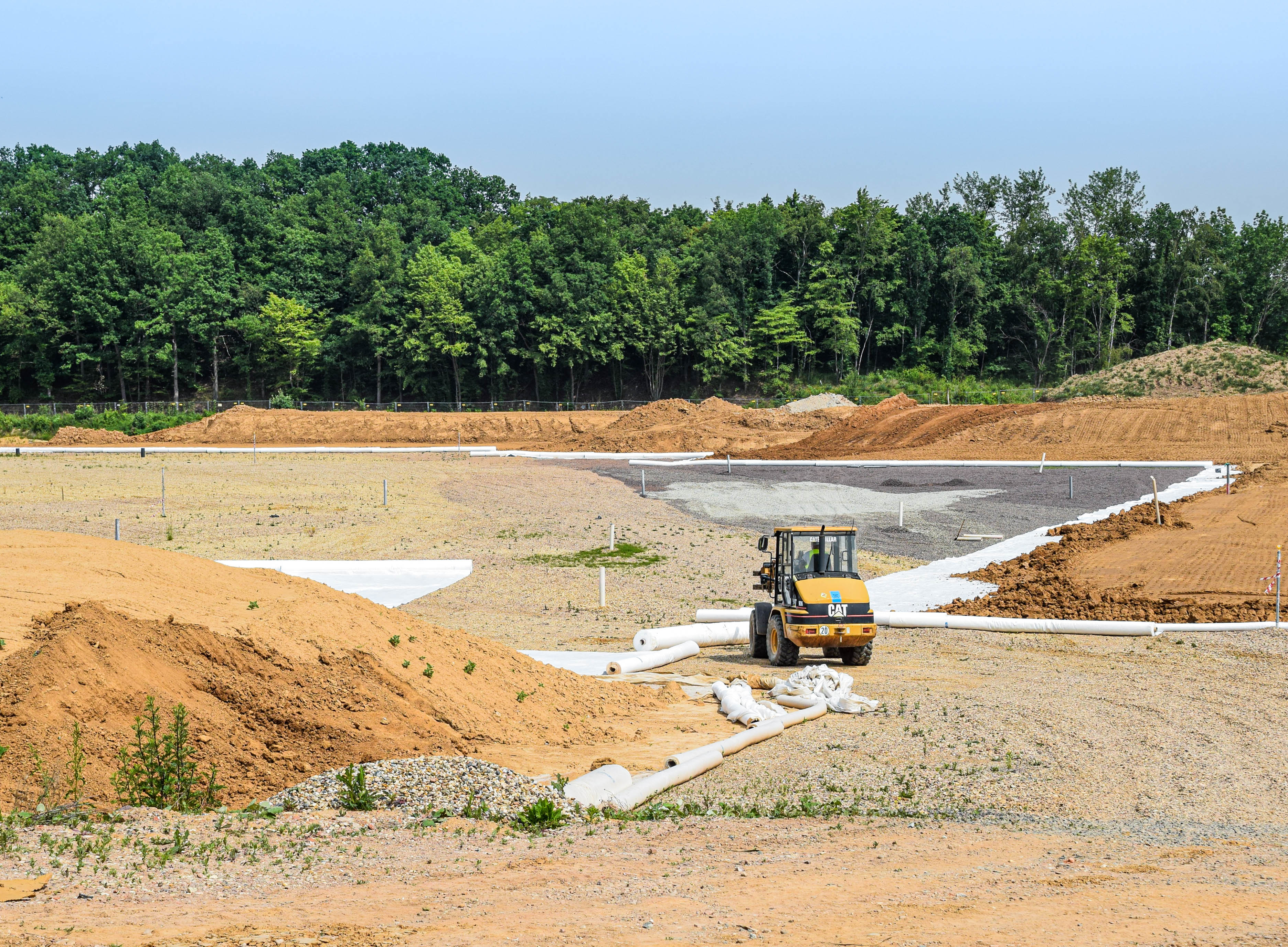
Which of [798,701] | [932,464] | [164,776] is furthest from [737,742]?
[932,464]

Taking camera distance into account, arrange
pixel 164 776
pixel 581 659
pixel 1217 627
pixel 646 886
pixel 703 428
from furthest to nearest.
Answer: pixel 703 428
pixel 1217 627
pixel 581 659
pixel 164 776
pixel 646 886

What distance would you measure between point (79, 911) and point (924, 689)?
11792 mm

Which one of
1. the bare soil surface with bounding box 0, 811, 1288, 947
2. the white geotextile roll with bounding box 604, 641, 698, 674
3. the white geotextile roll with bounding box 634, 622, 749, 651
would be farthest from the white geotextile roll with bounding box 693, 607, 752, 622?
the bare soil surface with bounding box 0, 811, 1288, 947

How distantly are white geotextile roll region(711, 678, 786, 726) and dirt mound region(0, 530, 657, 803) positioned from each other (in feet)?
4.09

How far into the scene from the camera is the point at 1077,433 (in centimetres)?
5272

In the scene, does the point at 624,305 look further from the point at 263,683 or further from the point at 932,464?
the point at 263,683

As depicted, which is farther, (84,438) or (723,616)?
(84,438)

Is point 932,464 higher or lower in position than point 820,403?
lower

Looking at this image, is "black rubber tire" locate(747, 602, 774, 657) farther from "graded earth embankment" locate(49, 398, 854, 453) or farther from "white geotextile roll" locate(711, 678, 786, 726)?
"graded earth embankment" locate(49, 398, 854, 453)

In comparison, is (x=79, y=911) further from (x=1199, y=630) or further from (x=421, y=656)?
(x=1199, y=630)

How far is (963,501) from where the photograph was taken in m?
37.6

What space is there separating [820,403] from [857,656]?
5944 centimetres

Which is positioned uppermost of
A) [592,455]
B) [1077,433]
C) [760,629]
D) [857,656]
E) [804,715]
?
[1077,433]

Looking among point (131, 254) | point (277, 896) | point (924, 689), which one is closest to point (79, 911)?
point (277, 896)
